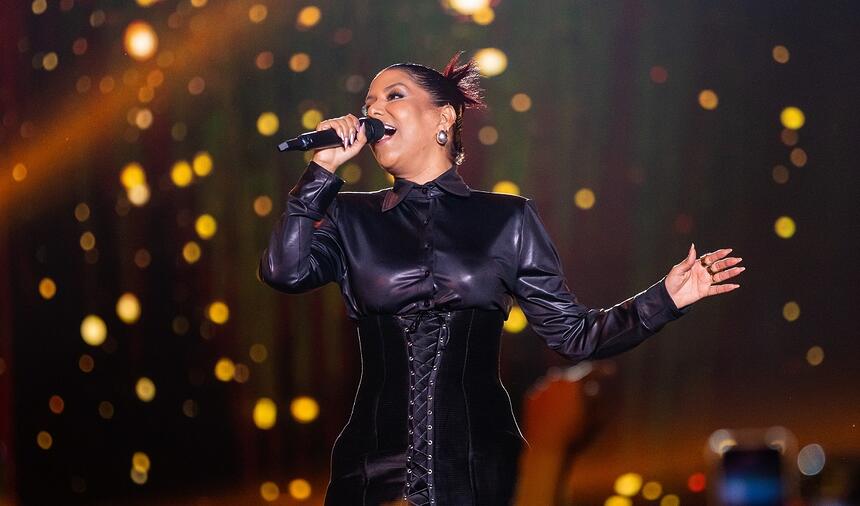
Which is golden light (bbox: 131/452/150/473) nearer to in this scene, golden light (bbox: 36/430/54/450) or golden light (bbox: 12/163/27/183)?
golden light (bbox: 36/430/54/450)

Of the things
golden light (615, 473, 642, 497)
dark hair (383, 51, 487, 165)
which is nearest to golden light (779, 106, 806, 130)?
golden light (615, 473, 642, 497)

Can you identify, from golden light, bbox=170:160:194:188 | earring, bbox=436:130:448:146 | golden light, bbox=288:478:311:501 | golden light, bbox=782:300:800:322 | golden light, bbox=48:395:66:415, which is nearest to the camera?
A: earring, bbox=436:130:448:146

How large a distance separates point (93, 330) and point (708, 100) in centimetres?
194

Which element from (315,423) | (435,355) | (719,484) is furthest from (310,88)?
(719,484)

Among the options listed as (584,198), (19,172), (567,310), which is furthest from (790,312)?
(19,172)

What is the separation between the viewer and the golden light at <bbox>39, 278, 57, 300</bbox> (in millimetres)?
3213

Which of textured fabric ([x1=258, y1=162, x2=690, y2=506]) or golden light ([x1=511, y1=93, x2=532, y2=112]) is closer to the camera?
textured fabric ([x1=258, y1=162, x2=690, y2=506])

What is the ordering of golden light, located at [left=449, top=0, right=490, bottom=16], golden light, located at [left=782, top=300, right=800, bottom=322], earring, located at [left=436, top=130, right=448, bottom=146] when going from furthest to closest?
golden light, located at [left=449, top=0, right=490, bottom=16] → golden light, located at [left=782, top=300, right=800, bottom=322] → earring, located at [left=436, top=130, right=448, bottom=146]

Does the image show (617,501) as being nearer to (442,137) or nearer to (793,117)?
(793,117)

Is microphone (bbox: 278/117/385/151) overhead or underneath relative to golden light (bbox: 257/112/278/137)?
underneath

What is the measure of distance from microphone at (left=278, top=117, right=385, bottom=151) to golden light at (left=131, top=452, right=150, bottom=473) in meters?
1.82

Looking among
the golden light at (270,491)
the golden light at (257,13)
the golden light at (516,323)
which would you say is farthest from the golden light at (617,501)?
the golden light at (257,13)

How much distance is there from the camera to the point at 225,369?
297 cm

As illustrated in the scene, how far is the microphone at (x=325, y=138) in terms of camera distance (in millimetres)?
1459
